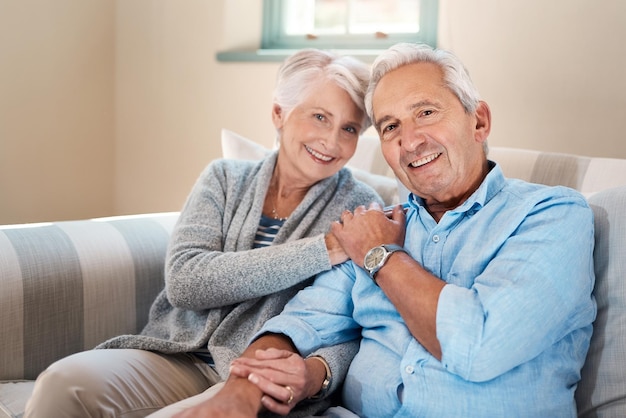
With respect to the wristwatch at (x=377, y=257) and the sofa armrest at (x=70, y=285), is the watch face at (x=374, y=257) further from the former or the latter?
the sofa armrest at (x=70, y=285)

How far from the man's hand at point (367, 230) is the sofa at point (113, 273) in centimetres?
31

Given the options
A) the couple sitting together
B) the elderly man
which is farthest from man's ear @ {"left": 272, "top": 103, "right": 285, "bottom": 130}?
the elderly man

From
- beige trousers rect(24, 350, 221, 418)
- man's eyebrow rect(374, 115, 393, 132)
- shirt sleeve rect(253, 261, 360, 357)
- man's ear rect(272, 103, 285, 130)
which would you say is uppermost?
man's eyebrow rect(374, 115, 393, 132)

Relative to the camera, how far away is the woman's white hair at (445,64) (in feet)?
4.43

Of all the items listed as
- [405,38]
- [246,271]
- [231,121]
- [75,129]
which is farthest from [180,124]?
[246,271]

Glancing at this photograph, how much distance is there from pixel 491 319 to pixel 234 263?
625 mm

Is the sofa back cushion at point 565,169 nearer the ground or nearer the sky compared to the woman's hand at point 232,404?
nearer the sky

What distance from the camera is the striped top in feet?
5.59

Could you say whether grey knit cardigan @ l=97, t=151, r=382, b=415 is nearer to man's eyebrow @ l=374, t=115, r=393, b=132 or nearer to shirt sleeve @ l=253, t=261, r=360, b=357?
shirt sleeve @ l=253, t=261, r=360, b=357

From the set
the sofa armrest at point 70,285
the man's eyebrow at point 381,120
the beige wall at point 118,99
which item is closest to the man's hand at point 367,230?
the man's eyebrow at point 381,120

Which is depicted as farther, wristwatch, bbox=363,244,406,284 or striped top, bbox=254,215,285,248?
striped top, bbox=254,215,285,248

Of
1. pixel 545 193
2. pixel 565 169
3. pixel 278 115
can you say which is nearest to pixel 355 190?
pixel 278 115

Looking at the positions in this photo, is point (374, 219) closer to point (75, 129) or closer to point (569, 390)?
point (569, 390)

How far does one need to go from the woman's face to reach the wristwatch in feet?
1.43
